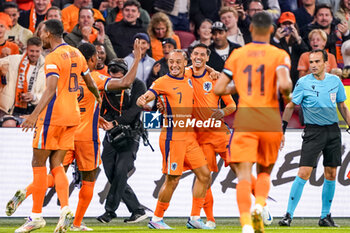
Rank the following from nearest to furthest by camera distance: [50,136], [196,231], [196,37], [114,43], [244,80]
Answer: [244,80]
[50,136]
[196,231]
[114,43]
[196,37]

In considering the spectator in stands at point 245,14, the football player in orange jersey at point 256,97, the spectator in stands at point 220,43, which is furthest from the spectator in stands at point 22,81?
the football player in orange jersey at point 256,97

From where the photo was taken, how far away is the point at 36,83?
12336 mm

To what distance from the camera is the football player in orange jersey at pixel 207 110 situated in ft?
33.3

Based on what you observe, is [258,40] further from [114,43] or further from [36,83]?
[114,43]

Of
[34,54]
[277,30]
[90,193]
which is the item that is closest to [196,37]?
[277,30]

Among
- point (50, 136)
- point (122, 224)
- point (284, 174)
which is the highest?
point (50, 136)

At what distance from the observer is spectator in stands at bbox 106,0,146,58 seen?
13.9 meters

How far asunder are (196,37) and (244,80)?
828 cm

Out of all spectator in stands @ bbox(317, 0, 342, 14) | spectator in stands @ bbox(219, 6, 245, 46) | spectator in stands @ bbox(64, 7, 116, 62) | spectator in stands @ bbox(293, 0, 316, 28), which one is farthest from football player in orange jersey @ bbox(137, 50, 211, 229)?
spectator in stands @ bbox(317, 0, 342, 14)

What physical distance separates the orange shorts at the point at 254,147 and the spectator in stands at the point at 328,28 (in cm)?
773

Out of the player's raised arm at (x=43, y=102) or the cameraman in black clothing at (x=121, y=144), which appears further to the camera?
the cameraman in black clothing at (x=121, y=144)

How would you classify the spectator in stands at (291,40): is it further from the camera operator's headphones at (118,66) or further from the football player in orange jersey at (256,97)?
the football player in orange jersey at (256,97)

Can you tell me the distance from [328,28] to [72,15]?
5258 millimetres

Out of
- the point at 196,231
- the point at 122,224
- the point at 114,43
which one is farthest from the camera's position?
the point at 114,43
